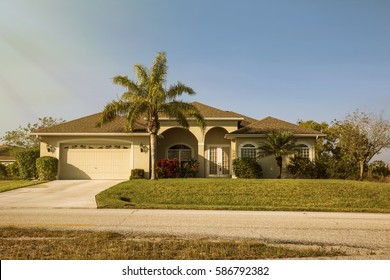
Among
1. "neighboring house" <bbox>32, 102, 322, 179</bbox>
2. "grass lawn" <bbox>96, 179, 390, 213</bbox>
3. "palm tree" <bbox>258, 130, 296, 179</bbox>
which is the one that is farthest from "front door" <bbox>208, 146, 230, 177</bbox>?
"grass lawn" <bbox>96, 179, 390, 213</bbox>

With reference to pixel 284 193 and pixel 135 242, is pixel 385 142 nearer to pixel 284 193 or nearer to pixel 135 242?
pixel 284 193

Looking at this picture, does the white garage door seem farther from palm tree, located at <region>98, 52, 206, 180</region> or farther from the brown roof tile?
the brown roof tile

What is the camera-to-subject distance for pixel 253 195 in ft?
52.9

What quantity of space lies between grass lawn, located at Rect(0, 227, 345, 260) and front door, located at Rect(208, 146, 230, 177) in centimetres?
1915

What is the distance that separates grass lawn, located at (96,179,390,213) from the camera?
13.9m

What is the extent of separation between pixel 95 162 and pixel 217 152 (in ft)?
29.7

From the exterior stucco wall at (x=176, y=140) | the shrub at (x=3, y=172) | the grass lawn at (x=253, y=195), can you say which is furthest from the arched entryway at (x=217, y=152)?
the shrub at (x=3, y=172)

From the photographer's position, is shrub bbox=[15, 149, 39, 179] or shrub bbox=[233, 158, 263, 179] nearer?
shrub bbox=[233, 158, 263, 179]

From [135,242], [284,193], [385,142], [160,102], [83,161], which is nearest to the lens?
[135,242]

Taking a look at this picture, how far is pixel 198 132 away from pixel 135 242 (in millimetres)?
19687

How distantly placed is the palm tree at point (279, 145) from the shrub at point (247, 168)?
1140mm

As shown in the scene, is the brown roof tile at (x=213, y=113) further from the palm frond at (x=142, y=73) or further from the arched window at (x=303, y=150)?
the palm frond at (x=142, y=73)

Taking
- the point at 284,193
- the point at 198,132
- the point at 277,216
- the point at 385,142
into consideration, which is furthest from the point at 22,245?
the point at 385,142

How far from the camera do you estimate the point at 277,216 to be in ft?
36.9
